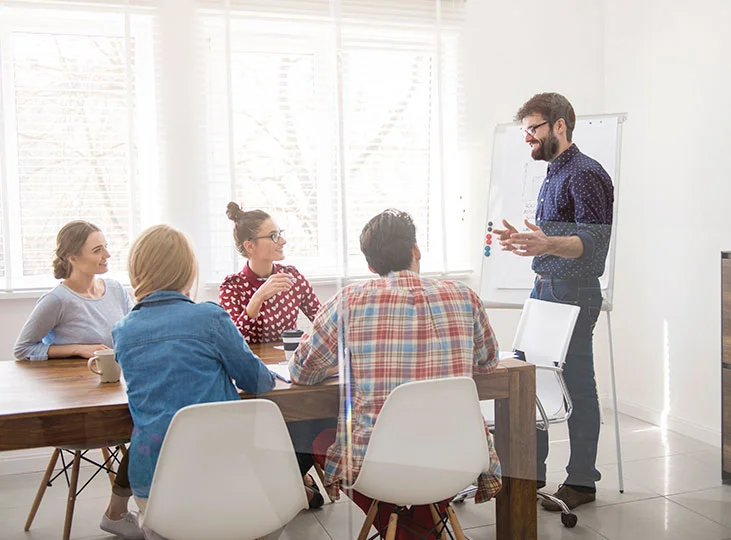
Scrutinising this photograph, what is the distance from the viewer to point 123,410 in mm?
1423

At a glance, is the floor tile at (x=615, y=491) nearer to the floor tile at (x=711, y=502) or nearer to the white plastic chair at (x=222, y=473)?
the floor tile at (x=711, y=502)

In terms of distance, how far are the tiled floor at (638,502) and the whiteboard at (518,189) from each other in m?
0.40

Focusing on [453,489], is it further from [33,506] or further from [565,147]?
[33,506]

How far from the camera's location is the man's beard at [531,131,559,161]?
1646 mm

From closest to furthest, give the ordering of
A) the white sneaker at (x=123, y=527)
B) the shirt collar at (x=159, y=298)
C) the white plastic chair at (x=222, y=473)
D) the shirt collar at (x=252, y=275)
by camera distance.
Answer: the white plastic chair at (x=222, y=473) < the shirt collar at (x=159, y=298) < the white sneaker at (x=123, y=527) < the shirt collar at (x=252, y=275)

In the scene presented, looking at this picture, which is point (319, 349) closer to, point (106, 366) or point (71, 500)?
point (106, 366)

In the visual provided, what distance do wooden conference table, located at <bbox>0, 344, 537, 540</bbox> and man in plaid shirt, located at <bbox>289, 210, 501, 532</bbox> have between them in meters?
0.06

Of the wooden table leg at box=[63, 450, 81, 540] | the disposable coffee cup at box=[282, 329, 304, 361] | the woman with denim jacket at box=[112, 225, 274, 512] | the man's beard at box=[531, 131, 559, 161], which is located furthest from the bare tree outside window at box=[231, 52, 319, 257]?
Result: the wooden table leg at box=[63, 450, 81, 540]

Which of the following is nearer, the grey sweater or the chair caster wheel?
the chair caster wheel

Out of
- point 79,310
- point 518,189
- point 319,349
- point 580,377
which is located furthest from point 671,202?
point 79,310

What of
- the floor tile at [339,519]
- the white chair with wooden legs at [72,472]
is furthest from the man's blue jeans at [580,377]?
the white chair with wooden legs at [72,472]

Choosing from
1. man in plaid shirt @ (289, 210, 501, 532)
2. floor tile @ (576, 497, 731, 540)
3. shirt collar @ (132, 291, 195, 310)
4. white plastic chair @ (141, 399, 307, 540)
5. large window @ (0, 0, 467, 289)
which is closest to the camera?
white plastic chair @ (141, 399, 307, 540)

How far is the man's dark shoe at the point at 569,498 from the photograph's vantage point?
6.06ft

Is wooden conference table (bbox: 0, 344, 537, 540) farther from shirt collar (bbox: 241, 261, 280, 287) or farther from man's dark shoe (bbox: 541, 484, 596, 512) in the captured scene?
shirt collar (bbox: 241, 261, 280, 287)
